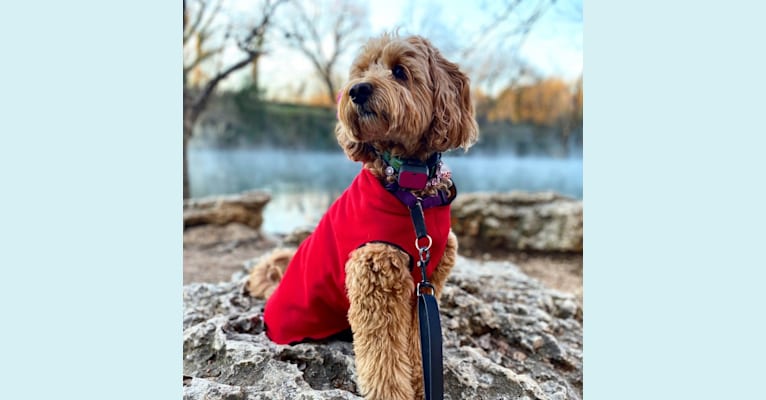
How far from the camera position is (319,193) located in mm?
3859

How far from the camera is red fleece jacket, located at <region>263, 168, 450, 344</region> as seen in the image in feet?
4.86

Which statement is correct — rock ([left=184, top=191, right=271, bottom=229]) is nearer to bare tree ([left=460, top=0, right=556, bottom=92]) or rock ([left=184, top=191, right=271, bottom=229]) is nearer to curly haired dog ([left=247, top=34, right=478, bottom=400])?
bare tree ([left=460, top=0, right=556, bottom=92])

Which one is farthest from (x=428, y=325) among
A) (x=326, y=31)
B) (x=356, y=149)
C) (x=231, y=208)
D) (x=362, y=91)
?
(x=231, y=208)

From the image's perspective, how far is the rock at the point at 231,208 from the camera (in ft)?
13.3

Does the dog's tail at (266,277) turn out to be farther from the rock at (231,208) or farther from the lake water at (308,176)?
the rock at (231,208)

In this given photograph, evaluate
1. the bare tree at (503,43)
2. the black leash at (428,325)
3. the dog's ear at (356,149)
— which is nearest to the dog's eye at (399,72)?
the dog's ear at (356,149)

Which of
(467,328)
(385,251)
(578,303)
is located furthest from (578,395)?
(385,251)

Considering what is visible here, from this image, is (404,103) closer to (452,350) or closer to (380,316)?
(380,316)

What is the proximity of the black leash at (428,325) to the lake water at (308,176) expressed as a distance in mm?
2345

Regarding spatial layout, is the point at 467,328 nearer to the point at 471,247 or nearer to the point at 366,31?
the point at 366,31

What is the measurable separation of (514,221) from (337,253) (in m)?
3.07

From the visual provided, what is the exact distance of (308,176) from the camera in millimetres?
3910

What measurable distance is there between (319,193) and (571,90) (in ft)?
7.38

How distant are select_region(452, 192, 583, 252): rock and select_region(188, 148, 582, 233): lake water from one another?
11cm
